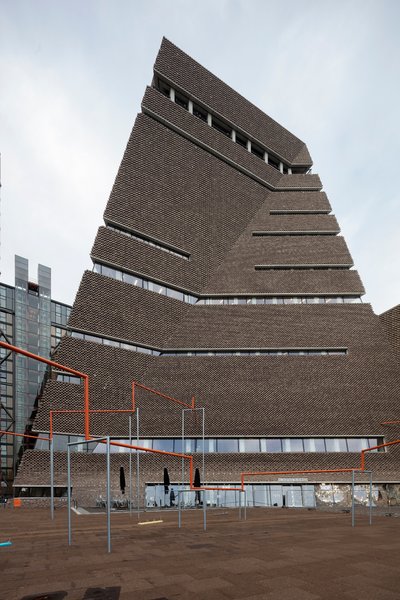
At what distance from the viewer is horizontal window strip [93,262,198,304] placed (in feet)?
126

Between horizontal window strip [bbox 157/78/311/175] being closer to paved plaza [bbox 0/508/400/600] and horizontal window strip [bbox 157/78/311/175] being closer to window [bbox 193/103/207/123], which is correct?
window [bbox 193/103/207/123]

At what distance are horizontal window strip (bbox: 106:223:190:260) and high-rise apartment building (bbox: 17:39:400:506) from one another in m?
0.12

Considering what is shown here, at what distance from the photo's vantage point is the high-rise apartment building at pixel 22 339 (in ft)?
246

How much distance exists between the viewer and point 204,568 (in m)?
8.15

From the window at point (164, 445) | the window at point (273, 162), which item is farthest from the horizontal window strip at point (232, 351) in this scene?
the window at point (273, 162)

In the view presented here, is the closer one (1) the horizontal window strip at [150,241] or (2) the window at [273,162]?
(1) the horizontal window strip at [150,241]

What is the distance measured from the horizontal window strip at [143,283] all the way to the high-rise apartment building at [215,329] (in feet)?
0.37

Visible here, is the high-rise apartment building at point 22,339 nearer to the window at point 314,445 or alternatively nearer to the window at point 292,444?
the window at point 292,444

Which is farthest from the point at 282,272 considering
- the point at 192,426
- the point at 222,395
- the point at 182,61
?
→ the point at 182,61

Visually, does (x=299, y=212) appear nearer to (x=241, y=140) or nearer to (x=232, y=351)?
(x=241, y=140)

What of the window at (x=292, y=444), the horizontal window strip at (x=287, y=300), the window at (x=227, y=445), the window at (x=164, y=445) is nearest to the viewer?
the window at (x=164, y=445)

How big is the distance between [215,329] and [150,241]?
991 centimetres

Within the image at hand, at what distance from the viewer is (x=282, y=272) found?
4506 centimetres

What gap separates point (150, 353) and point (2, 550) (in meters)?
28.0
